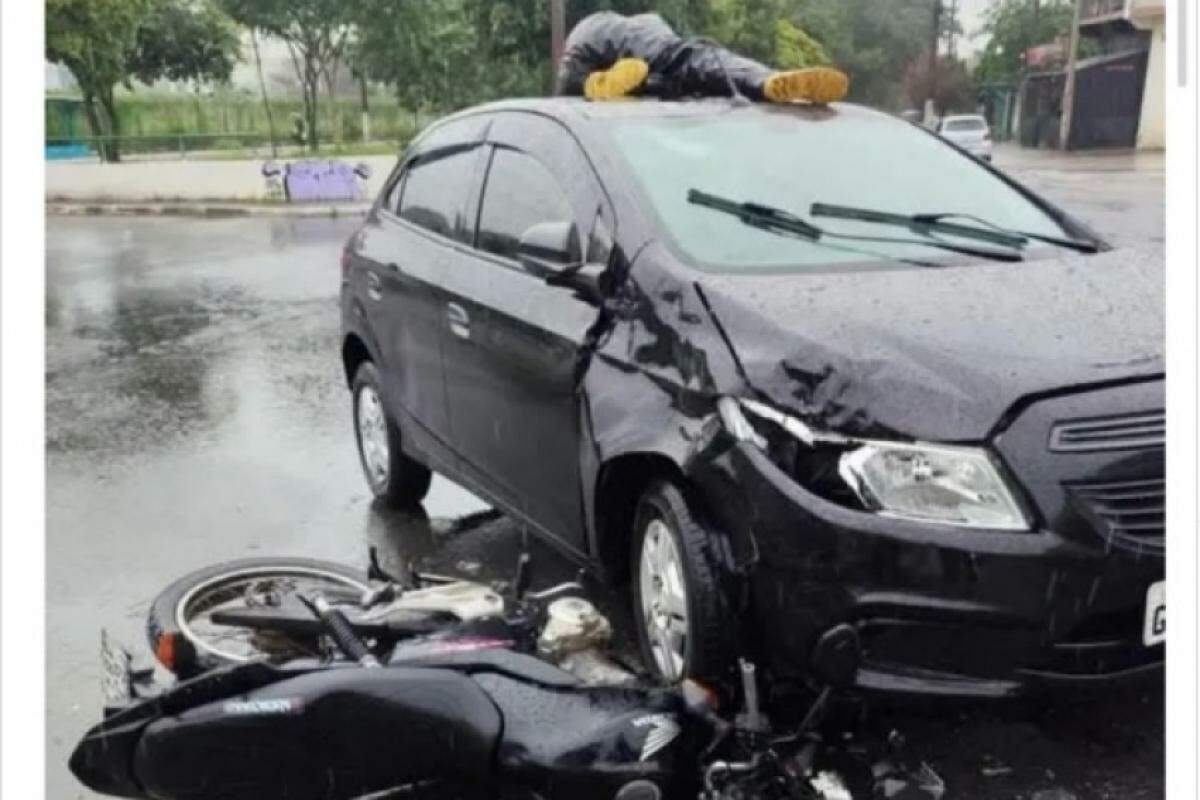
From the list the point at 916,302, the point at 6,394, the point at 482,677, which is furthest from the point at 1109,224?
the point at 6,394

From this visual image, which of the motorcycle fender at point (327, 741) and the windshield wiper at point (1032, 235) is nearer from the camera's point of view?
the motorcycle fender at point (327, 741)

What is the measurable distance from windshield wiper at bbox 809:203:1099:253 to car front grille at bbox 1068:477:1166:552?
3.50ft

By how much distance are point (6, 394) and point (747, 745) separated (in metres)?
1.49

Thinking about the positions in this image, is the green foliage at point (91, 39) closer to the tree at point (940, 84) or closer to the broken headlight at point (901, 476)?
the broken headlight at point (901, 476)

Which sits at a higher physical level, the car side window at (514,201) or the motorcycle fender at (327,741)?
the car side window at (514,201)

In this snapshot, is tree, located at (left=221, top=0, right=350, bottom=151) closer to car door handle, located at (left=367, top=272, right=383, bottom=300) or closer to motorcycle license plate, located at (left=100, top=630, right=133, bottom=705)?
car door handle, located at (left=367, top=272, right=383, bottom=300)

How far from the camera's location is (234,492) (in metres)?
4.95

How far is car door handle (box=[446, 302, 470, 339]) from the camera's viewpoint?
3844mm

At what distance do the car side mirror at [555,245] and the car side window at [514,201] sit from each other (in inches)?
7.9

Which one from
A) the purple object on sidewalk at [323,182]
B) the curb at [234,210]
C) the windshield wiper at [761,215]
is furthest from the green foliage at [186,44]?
the purple object on sidewalk at [323,182]

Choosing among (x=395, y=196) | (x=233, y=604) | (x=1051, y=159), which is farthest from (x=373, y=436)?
(x=1051, y=159)

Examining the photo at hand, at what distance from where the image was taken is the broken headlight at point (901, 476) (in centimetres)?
242

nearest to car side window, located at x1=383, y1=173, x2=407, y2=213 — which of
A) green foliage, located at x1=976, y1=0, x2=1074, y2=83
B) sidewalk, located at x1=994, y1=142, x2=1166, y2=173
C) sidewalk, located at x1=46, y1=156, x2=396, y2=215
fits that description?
sidewalk, located at x1=994, y1=142, x2=1166, y2=173

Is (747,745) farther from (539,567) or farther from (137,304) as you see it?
(137,304)
